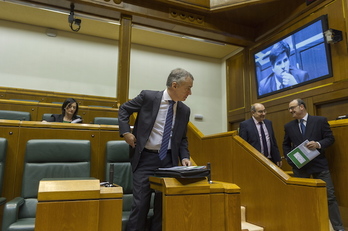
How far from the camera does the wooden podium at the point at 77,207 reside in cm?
80

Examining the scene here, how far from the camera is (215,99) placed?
210 inches

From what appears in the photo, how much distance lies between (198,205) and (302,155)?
123 centimetres

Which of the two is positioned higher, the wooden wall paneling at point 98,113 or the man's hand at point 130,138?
the wooden wall paneling at point 98,113

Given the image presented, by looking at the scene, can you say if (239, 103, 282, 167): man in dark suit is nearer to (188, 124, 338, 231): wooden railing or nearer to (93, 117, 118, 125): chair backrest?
(188, 124, 338, 231): wooden railing

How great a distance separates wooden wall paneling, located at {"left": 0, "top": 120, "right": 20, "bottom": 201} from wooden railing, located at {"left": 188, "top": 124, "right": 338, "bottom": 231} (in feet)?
4.64

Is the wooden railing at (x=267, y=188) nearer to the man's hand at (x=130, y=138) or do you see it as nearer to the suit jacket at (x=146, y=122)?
the suit jacket at (x=146, y=122)

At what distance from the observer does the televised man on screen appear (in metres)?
3.34

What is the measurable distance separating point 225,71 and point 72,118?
3578mm

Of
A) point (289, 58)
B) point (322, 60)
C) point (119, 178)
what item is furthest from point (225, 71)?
point (119, 178)

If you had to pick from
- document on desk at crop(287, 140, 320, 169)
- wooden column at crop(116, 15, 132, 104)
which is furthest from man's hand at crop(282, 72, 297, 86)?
wooden column at crop(116, 15, 132, 104)

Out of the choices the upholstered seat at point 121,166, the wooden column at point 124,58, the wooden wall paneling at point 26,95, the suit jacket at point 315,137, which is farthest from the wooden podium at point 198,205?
the wooden wall paneling at point 26,95

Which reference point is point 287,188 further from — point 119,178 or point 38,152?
point 38,152

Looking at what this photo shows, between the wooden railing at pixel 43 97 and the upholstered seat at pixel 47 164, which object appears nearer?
the upholstered seat at pixel 47 164

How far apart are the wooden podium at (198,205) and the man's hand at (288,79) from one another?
9.09ft
